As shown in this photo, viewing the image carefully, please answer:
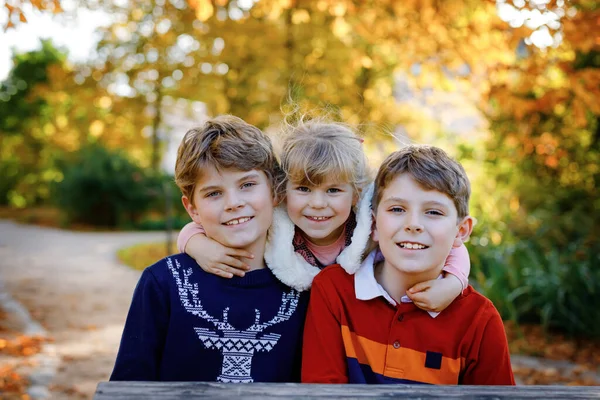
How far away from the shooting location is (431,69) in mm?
5488

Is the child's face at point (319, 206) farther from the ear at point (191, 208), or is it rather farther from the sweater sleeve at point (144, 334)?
the sweater sleeve at point (144, 334)

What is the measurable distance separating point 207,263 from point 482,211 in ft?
18.7

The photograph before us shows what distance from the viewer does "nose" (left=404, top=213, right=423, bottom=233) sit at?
1.87 m

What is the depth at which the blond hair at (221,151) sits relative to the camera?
2.03m

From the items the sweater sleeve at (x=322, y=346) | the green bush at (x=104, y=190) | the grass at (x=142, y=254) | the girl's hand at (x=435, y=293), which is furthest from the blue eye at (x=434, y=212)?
the green bush at (x=104, y=190)

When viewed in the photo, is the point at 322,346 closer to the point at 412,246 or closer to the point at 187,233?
the point at 412,246

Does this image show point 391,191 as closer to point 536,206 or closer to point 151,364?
point 151,364

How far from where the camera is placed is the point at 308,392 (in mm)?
1353

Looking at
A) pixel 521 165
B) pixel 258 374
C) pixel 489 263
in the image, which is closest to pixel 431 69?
pixel 489 263

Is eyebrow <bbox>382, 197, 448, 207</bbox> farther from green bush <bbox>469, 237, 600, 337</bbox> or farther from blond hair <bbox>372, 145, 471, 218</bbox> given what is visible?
green bush <bbox>469, 237, 600, 337</bbox>

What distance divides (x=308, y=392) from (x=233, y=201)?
0.81 meters

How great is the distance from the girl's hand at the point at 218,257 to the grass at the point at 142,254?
309 inches

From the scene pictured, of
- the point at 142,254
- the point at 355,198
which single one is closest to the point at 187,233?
the point at 355,198

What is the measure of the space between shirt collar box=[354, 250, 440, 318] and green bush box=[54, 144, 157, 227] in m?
13.7
